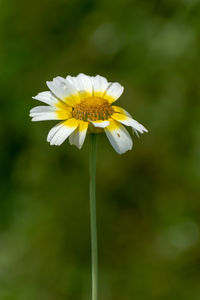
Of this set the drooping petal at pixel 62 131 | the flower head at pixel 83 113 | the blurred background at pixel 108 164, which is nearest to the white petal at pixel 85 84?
the flower head at pixel 83 113

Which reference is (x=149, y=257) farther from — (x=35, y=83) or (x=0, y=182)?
(x=35, y=83)

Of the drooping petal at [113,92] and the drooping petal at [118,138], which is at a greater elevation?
the drooping petal at [113,92]

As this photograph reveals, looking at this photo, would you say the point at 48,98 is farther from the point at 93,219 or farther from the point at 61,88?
the point at 93,219

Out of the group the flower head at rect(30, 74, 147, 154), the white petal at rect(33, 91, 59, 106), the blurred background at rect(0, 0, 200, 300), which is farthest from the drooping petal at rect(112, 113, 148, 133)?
the blurred background at rect(0, 0, 200, 300)

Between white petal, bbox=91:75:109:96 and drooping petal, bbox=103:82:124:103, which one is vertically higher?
white petal, bbox=91:75:109:96

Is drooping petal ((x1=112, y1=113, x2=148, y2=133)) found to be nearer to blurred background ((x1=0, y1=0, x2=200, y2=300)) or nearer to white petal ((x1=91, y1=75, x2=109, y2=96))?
white petal ((x1=91, y1=75, x2=109, y2=96))

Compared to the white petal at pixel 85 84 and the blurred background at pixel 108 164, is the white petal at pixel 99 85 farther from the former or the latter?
the blurred background at pixel 108 164
